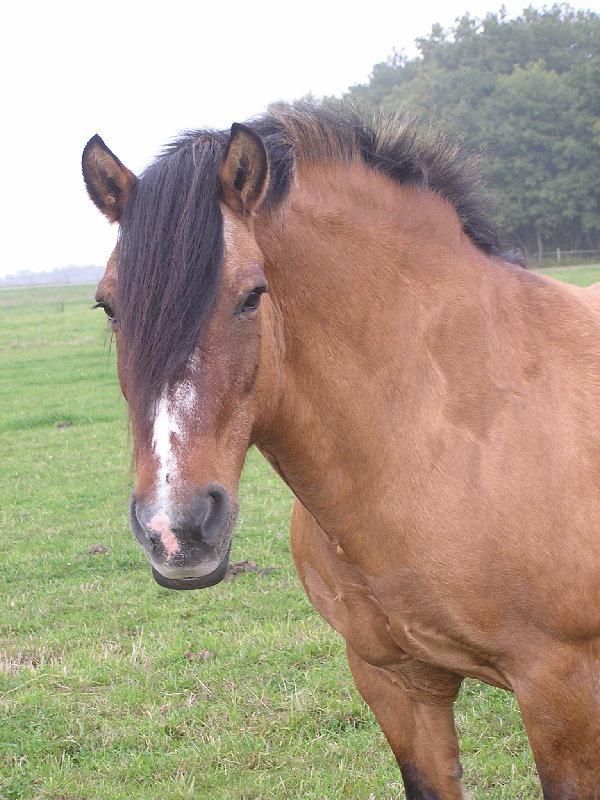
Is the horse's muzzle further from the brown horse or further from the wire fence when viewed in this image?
the wire fence

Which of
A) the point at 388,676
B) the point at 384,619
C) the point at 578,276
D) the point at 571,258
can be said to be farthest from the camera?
the point at 571,258

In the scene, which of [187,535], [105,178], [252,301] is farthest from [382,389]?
[105,178]

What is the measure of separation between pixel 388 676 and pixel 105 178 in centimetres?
215

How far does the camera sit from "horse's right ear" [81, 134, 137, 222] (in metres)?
2.35

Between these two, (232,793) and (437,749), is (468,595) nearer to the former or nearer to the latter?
(437,749)

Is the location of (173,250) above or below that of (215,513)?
above

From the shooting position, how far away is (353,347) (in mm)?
2602

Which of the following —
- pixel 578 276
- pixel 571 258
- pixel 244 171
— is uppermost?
pixel 244 171

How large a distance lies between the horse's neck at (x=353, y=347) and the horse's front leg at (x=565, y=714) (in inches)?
30.5

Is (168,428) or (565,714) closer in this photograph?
(168,428)

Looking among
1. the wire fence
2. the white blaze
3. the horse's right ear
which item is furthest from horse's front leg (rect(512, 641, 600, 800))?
the wire fence

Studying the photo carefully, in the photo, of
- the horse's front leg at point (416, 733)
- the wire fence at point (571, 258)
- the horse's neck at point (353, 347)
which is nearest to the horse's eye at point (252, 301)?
the horse's neck at point (353, 347)

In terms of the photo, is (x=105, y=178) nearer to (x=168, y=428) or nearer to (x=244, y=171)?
(x=244, y=171)

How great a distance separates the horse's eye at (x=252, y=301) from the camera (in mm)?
2219
